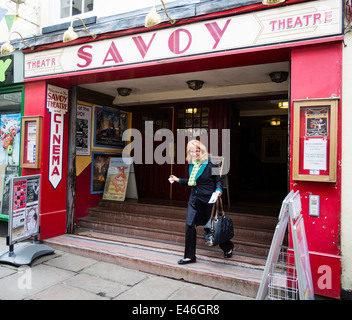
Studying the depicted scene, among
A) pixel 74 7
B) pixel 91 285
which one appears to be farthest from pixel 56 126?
pixel 91 285

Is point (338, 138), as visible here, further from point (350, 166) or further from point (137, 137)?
point (137, 137)

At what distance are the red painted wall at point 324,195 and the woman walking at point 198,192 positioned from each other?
124 centimetres

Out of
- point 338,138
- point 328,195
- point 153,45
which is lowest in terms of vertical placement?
point 328,195

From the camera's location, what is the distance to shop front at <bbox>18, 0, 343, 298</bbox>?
3555mm

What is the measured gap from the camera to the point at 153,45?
4660 millimetres

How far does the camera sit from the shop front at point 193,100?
140 inches

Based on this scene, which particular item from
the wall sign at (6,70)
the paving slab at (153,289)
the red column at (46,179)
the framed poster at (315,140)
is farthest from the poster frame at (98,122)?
the framed poster at (315,140)

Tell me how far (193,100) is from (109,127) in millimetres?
2195

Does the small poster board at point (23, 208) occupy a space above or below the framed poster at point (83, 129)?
below

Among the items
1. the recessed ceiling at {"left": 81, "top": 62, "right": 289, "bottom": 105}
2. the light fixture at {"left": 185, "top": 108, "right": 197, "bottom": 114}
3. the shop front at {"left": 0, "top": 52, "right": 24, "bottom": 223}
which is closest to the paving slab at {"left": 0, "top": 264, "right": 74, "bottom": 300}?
the shop front at {"left": 0, "top": 52, "right": 24, "bottom": 223}

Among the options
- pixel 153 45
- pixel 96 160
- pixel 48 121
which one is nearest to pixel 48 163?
pixel 48 121

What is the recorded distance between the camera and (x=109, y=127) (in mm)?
7238

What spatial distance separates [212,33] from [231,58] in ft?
1.51

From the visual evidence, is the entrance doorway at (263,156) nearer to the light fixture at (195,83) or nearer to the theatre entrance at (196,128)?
the theatre entrance at (196,128)
